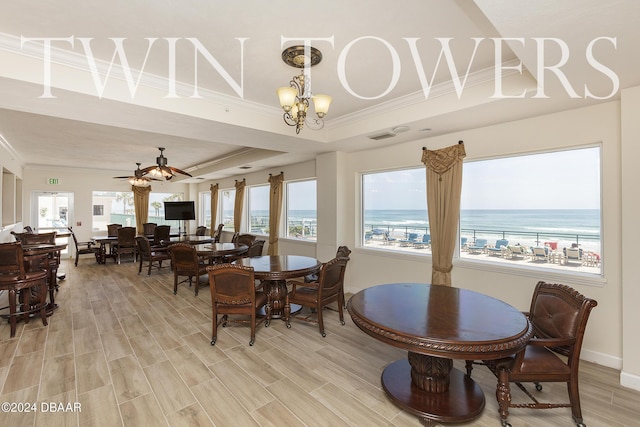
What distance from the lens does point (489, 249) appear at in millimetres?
3557

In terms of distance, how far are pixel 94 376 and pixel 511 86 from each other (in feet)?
14.9

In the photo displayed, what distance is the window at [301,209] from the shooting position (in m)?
6.23

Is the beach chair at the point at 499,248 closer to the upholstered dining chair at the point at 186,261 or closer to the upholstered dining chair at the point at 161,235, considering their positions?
the upholstered dining chair at the point at 186,261

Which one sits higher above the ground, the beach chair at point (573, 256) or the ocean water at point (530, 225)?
the ocean water at point (530, 225)

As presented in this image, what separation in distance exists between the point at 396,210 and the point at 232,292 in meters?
2.84

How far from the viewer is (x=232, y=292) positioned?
304 cm

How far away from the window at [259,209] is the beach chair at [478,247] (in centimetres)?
505

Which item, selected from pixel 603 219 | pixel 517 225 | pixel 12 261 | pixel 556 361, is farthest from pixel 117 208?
pixel 603 219

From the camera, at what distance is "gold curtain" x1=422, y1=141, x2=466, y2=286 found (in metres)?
3.65

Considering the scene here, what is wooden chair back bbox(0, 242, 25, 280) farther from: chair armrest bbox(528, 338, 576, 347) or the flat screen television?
the flat screen television

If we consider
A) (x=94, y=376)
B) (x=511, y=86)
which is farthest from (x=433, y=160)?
(x=94, y=376)

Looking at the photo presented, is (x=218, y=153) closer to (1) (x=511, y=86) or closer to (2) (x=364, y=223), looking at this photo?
(2) (x=364, y=223)

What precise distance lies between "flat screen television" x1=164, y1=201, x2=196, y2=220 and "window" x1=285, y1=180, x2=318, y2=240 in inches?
162

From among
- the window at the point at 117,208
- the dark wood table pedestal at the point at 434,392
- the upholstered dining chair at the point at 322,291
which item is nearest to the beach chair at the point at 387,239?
the upholstered dining chair at the point at 322,291
